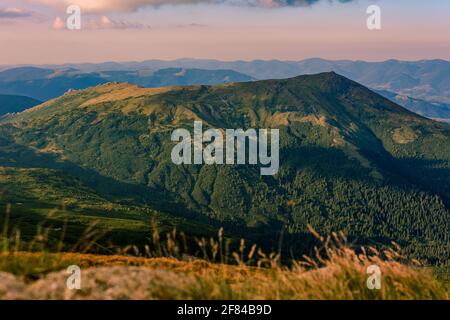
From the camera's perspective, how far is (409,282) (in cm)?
1002

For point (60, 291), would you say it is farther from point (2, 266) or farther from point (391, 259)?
point (391, 259)

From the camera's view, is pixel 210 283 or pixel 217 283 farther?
pixel 217 283

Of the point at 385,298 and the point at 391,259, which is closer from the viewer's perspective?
the point at 385,298

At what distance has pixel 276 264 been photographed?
10.3 metres

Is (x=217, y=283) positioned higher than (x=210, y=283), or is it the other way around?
(x=210, y=283)
